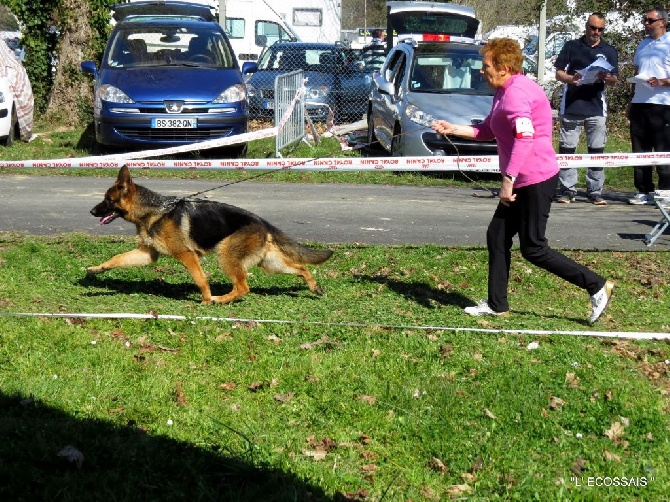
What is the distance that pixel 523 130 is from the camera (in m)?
6.37

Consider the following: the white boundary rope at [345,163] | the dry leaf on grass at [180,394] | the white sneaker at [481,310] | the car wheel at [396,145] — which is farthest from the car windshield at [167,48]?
the dry leaf on grass at [180,394]

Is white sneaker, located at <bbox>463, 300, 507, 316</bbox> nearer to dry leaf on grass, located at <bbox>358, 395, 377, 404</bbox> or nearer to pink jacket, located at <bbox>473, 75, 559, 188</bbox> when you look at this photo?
pink jacket, located at <bbox>473, 75, 559, 188</bbox>

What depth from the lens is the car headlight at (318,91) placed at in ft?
63.3

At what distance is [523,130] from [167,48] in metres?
10.8

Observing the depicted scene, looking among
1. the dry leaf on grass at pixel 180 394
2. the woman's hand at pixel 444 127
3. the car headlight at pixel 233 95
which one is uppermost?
the woman's hand at pixel 444 127

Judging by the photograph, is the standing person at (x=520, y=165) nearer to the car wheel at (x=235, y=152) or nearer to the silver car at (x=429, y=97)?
the silver car at (x=429, y=97)

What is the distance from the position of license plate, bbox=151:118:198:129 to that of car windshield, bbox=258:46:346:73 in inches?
243

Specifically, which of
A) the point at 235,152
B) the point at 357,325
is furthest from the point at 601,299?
the point at 235,152

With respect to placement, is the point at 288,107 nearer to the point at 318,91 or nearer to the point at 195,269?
the point at 318,91

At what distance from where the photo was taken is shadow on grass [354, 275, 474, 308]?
7883 mm

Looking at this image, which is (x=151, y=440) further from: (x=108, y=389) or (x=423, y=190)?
(x=423, y=190)

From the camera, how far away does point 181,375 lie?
5703mm

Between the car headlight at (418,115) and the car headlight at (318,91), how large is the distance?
550cm

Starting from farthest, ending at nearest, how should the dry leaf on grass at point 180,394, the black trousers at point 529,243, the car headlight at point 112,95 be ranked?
the car headlight at point 112,95
the black trousers at point 529,243
the dry leaf on grass at point 180,394
